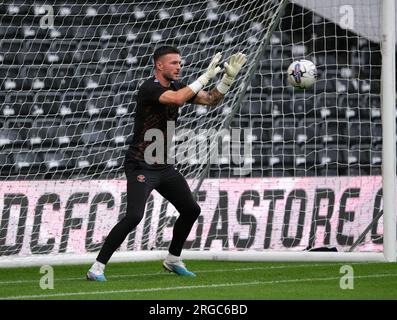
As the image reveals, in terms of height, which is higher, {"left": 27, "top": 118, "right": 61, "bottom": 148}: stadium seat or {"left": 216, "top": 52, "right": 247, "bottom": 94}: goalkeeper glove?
{"left": 216, "top": 52, "right": 247, "bottom": 94}: goalkeeper glove

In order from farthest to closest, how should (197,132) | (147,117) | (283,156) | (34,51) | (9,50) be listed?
(283,156)
(34,51)
(9,50)
(197,132)
(147,117)

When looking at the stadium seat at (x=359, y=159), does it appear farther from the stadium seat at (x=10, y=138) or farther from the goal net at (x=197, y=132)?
the stadium seat at (x=10, y=138)

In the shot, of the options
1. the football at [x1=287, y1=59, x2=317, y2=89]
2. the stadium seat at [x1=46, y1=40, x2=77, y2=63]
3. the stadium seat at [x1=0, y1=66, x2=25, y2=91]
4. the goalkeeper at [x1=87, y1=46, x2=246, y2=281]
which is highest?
the stadium seat at [x1=46, y1=40, x2=77, y2=63]

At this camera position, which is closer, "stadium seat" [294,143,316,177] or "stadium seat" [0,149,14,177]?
"stadium seat" [0,149,14,177]

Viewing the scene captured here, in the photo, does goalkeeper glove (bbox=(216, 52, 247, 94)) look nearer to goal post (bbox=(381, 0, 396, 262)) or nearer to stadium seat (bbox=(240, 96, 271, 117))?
goal post (bbox=(381, 0, 396, 262))

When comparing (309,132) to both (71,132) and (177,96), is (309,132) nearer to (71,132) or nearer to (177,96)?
(71,132)

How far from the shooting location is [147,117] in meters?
8.32

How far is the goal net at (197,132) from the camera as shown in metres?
11.1

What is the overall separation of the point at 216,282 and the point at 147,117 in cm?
133

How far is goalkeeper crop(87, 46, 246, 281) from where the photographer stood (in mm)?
8109

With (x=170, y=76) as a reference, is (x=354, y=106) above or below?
above

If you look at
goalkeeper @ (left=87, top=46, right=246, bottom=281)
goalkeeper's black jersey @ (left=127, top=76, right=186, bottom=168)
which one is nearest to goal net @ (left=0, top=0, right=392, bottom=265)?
goalkeeper @ (left=87, top=46, right=246, bottom=281)

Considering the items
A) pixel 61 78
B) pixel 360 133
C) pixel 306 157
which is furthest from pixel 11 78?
pixel 360 133

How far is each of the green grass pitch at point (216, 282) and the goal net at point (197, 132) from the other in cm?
80
